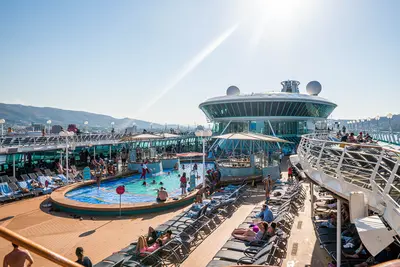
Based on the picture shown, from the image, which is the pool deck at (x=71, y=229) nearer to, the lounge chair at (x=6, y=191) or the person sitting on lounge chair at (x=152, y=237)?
the lounge chair at (x=6, y=191)

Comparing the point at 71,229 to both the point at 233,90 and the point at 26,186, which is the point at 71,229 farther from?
the point at 233,90

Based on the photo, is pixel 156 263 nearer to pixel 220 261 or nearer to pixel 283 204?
pixel 220 261

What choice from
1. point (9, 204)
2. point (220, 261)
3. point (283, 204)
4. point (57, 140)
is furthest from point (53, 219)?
point (57, 140)

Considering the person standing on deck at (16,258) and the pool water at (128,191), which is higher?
the person standing on deck at (16,258)

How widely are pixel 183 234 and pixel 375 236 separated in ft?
16.1

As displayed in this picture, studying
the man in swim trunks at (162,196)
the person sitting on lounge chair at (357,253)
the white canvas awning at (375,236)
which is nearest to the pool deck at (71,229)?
the man in swim trunks at (162,196)

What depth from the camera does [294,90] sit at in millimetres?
44062

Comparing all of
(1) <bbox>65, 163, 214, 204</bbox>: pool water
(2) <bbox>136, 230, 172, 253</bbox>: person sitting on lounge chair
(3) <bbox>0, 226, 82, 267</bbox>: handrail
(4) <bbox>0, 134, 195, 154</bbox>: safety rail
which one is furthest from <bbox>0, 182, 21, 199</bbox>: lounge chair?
(3) <bbox>0, 226, 82, 267</bbox>: handrail

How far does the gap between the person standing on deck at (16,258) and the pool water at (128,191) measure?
33.8ft

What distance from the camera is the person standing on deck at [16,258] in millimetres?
2734

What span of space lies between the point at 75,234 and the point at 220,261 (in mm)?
4928

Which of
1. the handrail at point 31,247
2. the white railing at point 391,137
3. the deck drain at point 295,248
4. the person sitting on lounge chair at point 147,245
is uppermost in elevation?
the white railing at point 391,137

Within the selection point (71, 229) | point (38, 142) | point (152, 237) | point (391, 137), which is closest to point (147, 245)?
point (152, 237)

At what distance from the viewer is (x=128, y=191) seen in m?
15.1
